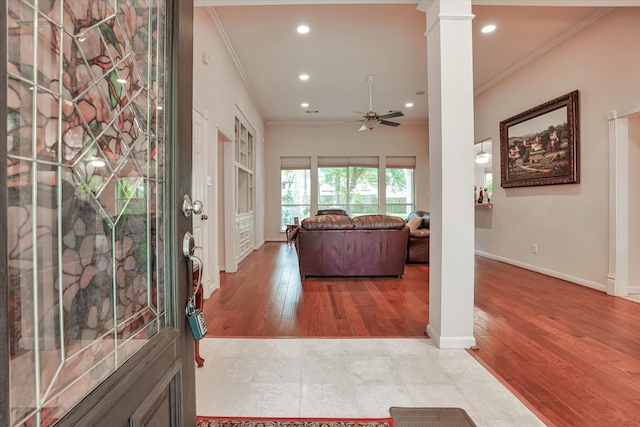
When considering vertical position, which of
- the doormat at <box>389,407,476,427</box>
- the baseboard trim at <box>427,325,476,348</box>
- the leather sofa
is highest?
the leather sofa

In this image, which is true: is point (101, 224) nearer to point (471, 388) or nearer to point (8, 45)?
point (8, 45)

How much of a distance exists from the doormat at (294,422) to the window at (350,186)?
679cm

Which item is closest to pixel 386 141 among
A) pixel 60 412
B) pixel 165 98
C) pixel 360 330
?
pixel 360 330

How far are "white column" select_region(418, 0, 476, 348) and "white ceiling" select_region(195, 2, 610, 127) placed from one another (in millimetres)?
1455

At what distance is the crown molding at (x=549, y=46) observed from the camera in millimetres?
3355

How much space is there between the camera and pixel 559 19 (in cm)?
347

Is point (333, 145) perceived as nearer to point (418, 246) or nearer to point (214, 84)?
point (418, 246)

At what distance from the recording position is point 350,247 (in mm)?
4035

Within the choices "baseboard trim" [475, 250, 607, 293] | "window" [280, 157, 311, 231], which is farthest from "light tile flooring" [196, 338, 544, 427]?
"window" [280, 157, 311, 231]

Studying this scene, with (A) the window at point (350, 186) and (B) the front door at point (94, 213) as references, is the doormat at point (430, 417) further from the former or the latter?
(A) the window at point (350, 186)

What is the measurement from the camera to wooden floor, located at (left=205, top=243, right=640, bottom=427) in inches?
62.1

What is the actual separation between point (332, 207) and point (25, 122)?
7.66m

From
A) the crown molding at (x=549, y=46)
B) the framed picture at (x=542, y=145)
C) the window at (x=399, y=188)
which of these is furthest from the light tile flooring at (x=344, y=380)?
the window at (x=399, y=188)

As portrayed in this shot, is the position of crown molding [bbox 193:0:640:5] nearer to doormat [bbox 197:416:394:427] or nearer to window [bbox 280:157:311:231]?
doormat [bbox 197:416:394:427]
